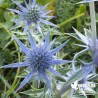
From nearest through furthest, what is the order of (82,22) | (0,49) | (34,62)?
(34,62), (0,49), (82,22)

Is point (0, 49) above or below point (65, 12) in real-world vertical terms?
below

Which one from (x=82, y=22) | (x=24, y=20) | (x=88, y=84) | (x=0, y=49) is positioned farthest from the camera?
(x=82, y=22)

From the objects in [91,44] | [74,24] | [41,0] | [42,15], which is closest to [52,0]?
[41,0]

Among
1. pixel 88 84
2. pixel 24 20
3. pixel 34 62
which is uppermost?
pixel 24 20

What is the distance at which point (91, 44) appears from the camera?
773 mm

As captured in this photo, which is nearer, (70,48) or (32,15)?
(32,15)

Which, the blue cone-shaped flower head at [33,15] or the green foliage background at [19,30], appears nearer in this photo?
the blue cone-shaped flower head at [33,15]

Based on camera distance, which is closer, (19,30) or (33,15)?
(33,15)

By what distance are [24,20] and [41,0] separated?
0.97ft

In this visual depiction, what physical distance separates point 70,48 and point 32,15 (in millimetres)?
332

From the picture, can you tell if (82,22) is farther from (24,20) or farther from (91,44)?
(91,44)

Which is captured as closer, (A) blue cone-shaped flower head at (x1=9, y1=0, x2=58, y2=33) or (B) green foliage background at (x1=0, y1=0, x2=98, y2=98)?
(A) blue cone-shaped flower head at (x1=9, y1=0, x2=58, y2=33)

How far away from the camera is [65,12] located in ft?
4.22

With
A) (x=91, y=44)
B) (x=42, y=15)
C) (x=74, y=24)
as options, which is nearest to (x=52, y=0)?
(x=74, y=24)
